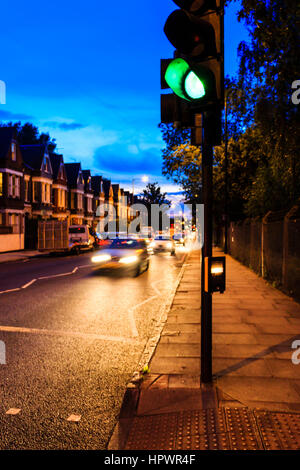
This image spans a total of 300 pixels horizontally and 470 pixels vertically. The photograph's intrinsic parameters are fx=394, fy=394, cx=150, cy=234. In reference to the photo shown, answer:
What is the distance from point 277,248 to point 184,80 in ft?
29.0

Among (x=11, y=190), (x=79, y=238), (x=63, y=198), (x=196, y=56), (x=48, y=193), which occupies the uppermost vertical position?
(x=48, y=193)

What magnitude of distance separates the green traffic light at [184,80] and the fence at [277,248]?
630 cm

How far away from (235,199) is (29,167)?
Answer: 21.6m

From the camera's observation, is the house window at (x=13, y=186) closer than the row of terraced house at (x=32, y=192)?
No

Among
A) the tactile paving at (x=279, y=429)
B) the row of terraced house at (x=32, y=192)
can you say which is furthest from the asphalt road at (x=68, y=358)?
the row of terraced house at (x=32, y=192)

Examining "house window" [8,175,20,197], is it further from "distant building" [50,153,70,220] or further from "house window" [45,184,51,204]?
"distant building" [50,153,70,220]

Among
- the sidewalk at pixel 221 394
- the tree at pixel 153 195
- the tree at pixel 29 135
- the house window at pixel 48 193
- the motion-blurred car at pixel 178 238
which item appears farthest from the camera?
the tree at pixel 153 195

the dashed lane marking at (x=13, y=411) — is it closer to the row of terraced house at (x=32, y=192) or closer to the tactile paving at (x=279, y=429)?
the tactile paving at (x=279, y=429)

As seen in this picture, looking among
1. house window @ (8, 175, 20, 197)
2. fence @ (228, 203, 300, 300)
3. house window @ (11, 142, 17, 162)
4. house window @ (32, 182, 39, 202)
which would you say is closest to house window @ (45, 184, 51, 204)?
house window @ (32, 182, 39, 202)

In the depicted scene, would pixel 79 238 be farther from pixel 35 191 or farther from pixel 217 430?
pixel 217 430

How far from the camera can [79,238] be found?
2923cm

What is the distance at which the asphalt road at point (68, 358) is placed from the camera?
12.1 ft

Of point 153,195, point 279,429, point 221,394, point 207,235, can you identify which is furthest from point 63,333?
point 153,195

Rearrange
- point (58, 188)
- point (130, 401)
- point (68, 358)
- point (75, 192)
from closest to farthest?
1. point (130, 401)
2. point (68, 358)
3. point (58, 188)
4. point (75, 192)
